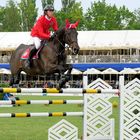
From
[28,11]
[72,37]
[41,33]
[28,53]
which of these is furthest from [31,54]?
[28,11]

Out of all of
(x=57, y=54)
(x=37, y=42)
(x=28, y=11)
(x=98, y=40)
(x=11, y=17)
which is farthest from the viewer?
(x=11, y=17)

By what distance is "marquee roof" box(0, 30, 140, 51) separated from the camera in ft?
181

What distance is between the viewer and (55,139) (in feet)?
28.4

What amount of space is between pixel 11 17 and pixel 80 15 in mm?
12050

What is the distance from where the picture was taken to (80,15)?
70.6 meters

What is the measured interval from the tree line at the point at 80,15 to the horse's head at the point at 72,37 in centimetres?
5967

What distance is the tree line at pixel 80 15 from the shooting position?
71.8m

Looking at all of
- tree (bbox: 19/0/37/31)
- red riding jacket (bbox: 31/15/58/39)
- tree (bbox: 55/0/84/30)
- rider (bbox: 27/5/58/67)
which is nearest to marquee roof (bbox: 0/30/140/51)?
tree (bbox: 55/0/84/30)

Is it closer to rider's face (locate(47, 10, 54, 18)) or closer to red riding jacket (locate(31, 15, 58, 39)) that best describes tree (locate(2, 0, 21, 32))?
red riding jacket (locate(31, 15, 58, 39))

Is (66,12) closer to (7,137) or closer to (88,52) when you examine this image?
(88,52)

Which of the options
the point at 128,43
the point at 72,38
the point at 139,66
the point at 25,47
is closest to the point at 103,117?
the point at 72,38

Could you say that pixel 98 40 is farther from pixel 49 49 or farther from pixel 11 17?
Result: pixel 49 49

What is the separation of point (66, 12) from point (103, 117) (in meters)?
67.6

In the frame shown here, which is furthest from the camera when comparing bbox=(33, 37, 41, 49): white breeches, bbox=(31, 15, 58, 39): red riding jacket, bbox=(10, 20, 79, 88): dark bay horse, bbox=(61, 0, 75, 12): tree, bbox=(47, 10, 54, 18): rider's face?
bbox=(61, 0, 75, 12): tree
